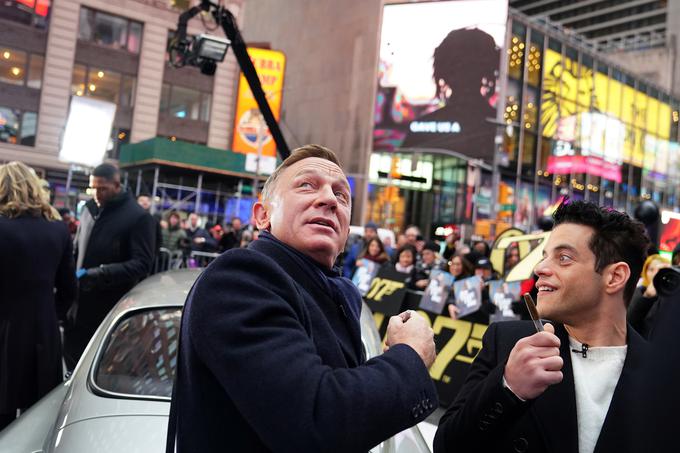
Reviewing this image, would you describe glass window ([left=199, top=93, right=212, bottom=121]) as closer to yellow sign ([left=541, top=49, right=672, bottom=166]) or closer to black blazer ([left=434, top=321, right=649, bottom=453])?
yellow sign ([left=541, top=49, right=672, bottom=166])

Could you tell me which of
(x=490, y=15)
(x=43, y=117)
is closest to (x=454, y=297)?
(x=490, y=15)

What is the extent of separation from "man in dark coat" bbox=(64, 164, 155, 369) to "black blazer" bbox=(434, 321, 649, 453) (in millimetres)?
3586

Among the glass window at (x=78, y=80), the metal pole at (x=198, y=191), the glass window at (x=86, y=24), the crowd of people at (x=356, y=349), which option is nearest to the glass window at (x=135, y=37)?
the glass window at (x=86, y=24)

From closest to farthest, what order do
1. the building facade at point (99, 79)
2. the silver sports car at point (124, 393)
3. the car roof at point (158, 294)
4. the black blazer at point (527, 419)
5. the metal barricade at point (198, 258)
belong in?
the black blazer at point (527, 419), the silver sports car at point (124, 393), the car roof at point (158, 294), the metal barricade at point (198, 258), the building facade at point (99, 79)

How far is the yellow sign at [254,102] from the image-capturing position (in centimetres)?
3484

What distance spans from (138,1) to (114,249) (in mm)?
32111

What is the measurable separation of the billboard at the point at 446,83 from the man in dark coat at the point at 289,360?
14322 millimetres

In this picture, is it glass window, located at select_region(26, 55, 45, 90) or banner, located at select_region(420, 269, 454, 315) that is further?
glass window, located at select_region(26, 55, 45, 90)

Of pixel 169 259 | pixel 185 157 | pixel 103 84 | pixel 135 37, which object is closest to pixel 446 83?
pixel 185 157

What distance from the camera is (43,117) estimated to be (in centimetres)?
3025

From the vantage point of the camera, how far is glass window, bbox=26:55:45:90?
98.8 ft

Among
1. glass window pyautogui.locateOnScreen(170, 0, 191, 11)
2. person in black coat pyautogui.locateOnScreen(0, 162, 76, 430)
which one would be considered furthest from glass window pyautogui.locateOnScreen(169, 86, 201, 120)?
person in black coat pyautogui.locateOnScreen(0, 162, 76, 430)

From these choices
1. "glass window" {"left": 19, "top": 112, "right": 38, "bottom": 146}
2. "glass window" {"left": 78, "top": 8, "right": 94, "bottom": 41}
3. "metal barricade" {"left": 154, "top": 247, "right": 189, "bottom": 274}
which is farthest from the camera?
"glass window" {"left": 78, "top": 8, "right": 94, "bottom": 41}

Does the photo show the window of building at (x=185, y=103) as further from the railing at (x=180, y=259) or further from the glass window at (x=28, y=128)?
the railing at (x=180, y=259)
